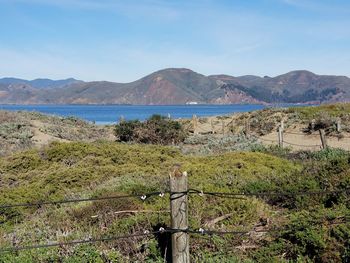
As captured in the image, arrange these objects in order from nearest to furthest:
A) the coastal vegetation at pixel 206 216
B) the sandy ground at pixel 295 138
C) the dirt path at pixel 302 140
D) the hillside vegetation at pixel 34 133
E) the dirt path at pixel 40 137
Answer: the coastal vegetation at pixel 206 216
the sandy ground at pixel 295 138
the hillside vegetation at pixel 34 133
the dirt path at pixel 302 140
the dirt path at pixel 40 137

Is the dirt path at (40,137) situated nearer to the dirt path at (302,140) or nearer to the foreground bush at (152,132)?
the foreground bush at (152,132)

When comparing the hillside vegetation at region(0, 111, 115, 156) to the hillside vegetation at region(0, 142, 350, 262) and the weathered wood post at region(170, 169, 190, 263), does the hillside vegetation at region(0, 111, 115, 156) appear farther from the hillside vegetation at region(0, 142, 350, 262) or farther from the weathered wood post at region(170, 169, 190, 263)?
the weathered wood post at region(170, 169, 190, 263)

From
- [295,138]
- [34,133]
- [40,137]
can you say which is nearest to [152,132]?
[40,137]

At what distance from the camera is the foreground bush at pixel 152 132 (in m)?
28.0

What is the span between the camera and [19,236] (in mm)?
7438

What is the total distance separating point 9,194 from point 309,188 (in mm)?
6861

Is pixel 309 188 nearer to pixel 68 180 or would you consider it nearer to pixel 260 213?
pixel 260 213

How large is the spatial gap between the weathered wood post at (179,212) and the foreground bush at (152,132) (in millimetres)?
22038

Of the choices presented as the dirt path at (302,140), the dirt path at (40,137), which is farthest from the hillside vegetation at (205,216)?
the dirt path at (40,137)

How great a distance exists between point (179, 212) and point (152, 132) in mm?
22652

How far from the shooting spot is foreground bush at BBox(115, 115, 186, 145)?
27980 mm

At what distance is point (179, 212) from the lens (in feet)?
17.8

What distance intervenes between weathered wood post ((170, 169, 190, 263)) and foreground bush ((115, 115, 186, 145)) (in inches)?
868

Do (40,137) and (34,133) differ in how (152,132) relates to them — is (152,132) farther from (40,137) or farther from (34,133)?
(34,133)
